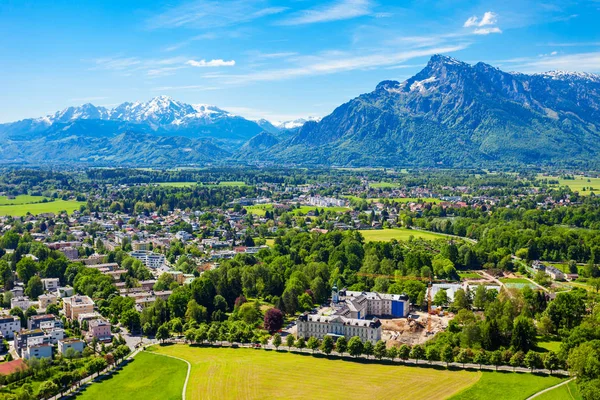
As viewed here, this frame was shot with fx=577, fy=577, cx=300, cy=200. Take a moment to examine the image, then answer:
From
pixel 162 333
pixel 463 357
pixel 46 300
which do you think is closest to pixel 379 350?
pixel 463 357

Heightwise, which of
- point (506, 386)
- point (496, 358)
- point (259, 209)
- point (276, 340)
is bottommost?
point (506, 386)

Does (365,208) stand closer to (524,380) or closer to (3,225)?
(3,225)

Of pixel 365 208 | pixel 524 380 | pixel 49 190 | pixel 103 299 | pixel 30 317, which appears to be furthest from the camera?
pixel 49 190

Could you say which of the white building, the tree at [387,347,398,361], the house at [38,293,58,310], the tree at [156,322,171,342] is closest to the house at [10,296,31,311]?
the house at [38,293,58,310]

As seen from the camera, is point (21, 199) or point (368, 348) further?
point (21, 199)

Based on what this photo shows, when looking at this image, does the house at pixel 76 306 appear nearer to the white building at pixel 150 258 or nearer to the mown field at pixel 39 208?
the white building at pixel 150 258

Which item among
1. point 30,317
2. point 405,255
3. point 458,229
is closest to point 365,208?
point 458,229

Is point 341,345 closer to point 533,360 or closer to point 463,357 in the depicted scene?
point 463,357
